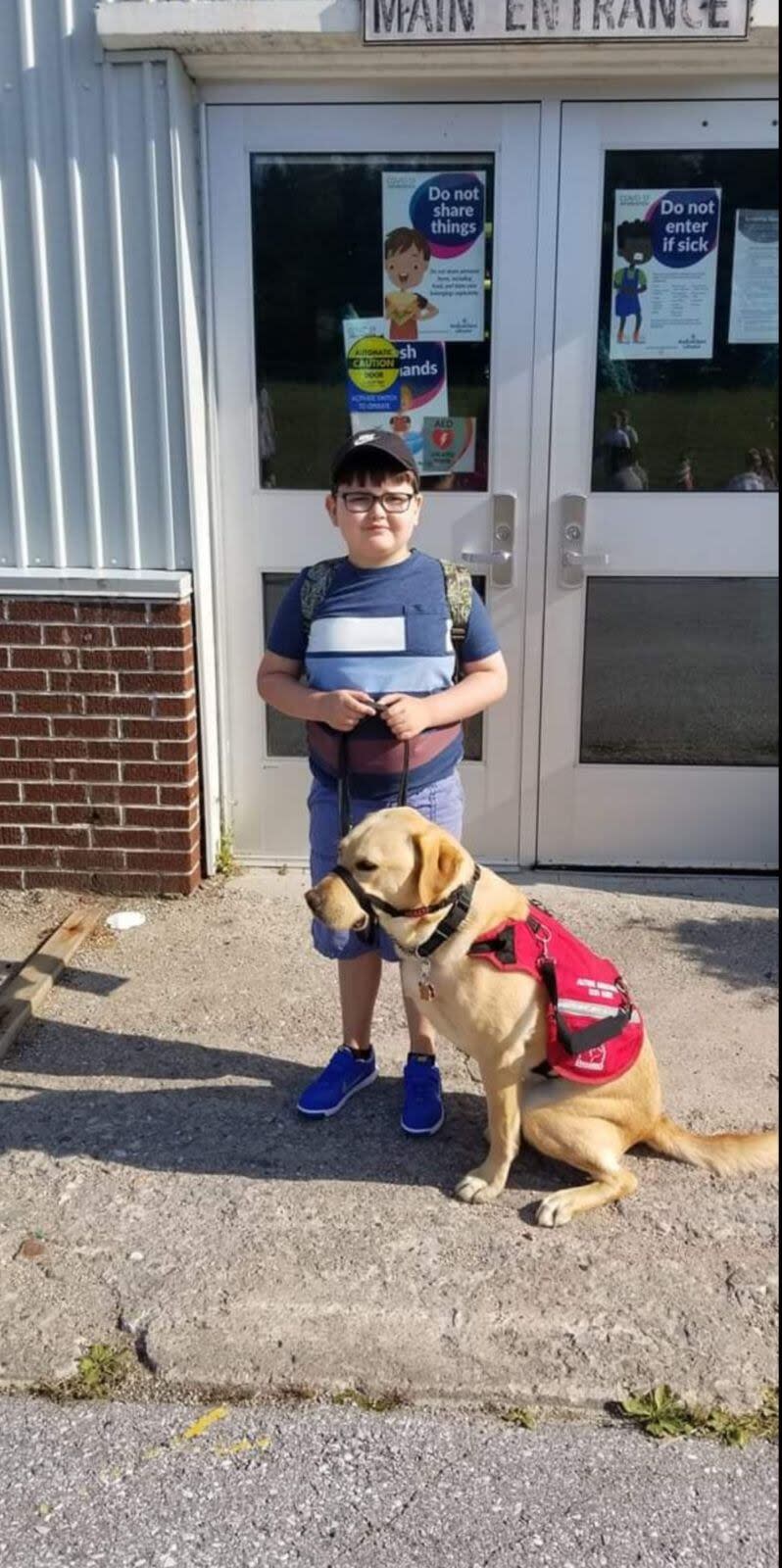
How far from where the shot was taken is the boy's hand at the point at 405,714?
2910 mm

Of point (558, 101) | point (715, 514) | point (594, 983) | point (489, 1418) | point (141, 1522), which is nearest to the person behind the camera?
point (141, 1522)

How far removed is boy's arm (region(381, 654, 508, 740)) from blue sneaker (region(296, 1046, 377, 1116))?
0.98m

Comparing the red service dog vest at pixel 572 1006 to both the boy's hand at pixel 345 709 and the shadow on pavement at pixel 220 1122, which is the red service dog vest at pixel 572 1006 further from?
the boy's hand at pixel 345 709

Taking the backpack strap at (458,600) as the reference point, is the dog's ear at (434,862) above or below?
below

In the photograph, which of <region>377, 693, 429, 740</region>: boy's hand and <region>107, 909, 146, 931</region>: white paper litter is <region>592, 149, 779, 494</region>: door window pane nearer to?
<region>377, 693, 429, 740</region>: boy's hand

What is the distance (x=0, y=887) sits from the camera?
16.0 ft

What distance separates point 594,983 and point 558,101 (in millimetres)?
3053

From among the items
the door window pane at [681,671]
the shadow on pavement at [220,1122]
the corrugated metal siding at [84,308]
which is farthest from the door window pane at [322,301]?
the shadow on pavement at [220,1122]

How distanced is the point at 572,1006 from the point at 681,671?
2273 millimetres

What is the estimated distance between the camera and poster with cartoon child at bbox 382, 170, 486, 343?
14.5 feet

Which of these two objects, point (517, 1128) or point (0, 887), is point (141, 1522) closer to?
point (517, 1128)

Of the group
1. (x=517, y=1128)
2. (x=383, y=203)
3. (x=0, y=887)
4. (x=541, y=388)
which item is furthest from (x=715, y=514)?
(x=0, y=887)

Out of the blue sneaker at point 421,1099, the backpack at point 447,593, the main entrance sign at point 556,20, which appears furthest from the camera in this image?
the main entrance sign at point 556,20

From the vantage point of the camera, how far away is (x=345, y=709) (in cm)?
292
